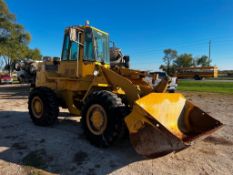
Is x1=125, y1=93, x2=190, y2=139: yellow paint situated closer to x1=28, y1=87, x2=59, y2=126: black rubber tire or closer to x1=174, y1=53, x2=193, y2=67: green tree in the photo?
x1=28, y1=87, x2=59, y2=126: black rubber tire

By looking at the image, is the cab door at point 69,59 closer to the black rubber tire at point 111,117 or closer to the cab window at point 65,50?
the cab window at point 65,50

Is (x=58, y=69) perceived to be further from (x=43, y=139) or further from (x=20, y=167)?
(x=20, y=167)

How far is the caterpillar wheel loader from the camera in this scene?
13.5 feet

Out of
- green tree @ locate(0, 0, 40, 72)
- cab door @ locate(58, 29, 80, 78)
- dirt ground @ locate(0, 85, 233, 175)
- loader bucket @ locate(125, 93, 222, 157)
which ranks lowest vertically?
dirt ground @ locate(0, 85, 233, 175)

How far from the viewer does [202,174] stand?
3871 millimetres

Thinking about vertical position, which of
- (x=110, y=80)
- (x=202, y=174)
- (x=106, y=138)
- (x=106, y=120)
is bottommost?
(x=202, y=174)

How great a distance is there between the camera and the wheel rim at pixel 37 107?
6865 mm

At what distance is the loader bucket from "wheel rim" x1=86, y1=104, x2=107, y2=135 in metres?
0.86

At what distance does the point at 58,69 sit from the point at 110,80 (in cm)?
234

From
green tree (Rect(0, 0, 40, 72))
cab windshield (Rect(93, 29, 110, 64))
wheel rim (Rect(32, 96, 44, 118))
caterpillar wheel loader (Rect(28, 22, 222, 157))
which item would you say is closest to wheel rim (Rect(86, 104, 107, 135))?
caterpillar wheel loader (Rect(28, 22, 222, 157))

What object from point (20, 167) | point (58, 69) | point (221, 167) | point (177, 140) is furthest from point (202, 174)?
point (58, 69)

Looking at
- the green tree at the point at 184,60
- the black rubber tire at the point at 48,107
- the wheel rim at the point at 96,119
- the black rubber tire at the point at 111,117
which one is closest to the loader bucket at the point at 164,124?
the black rubber tire at the point at 111,117

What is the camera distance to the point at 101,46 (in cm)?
662

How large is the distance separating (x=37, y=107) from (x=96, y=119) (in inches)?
105
